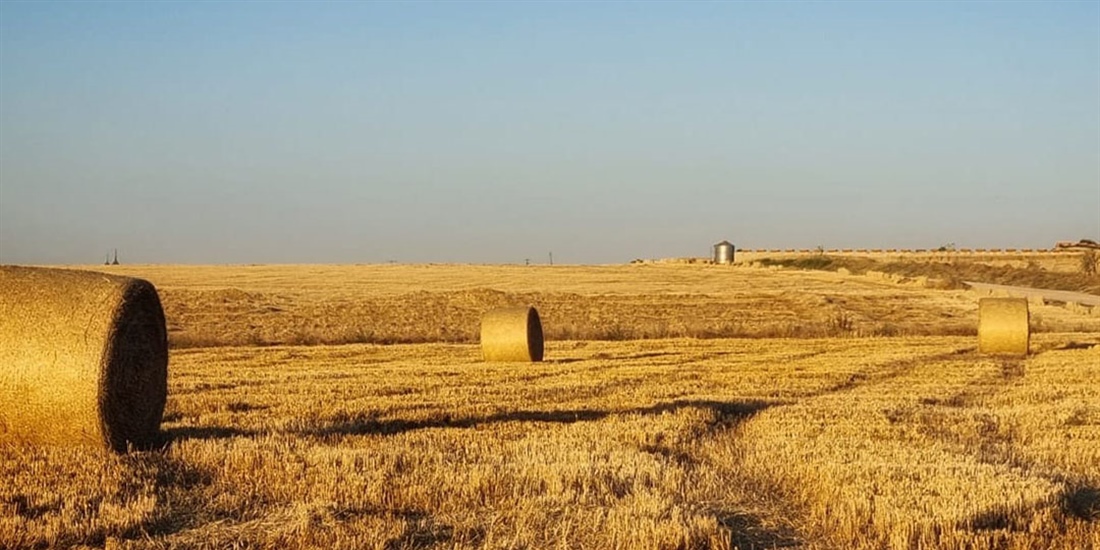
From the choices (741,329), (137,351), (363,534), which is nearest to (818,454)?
(363,534)

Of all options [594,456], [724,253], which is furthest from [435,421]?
[724,253]

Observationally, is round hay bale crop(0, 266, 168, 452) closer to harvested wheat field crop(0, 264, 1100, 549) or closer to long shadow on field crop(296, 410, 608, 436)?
harvested wheat field crop(0, 264, 1100, 549)

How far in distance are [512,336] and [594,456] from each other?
1348cm

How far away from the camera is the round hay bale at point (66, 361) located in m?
9.92

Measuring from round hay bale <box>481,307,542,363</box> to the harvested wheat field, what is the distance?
707mm

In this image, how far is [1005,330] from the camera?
2527 centimetres

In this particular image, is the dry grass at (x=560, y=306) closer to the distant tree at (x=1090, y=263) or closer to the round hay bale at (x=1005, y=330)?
the round hay bale at (x=1005, y=330)

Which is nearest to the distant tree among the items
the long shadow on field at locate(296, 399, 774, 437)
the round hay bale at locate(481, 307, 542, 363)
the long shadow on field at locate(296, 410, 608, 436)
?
the round hay bale at locate(481, 307, 542, 363)

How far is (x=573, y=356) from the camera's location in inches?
981

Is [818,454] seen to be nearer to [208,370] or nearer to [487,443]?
[487,443]

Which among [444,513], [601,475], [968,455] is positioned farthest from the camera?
[968,455]

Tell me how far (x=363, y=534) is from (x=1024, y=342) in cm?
2133

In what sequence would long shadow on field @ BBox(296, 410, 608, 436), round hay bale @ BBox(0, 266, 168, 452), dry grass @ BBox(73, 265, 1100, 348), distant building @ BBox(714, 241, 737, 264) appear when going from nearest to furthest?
round hay bale @ BBox(0, 266, 168, 452) < long shadow on field @ BBox(296, 410, 608, 436) < dry grass @ BBox(73, 265, 1100, 348) < distant building @ BBox(714, 241, 737, 264)

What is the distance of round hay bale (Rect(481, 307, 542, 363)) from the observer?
23.0 m
